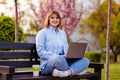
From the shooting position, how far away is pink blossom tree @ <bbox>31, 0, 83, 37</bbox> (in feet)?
80.9

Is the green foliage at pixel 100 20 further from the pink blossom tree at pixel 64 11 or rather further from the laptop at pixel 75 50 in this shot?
the laptop at pixel 75 50

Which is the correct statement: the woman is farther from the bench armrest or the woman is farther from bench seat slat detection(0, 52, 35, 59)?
the bench armrest

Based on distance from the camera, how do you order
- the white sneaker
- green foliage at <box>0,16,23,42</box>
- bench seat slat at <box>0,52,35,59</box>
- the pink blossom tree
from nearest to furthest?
the white sneaker → bench seat slat at <box>0,52,35,59</box> → green foliage at <box>0,16,23,42</box> → the pink blossom tree

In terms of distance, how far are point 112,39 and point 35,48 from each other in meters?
19.3

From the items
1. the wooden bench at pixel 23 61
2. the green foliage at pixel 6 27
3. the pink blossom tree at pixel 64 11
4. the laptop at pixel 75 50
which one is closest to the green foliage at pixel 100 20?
the pink blossom tree at pixel 64 11

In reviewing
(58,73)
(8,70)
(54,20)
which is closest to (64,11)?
(54,20)

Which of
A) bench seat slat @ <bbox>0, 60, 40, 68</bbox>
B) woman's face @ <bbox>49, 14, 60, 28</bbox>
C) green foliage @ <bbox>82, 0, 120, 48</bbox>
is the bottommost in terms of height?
bench seat slat @ <bbox>0, 60, 40, 68</bbox>

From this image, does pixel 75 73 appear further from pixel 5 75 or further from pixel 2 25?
pixel 2 25

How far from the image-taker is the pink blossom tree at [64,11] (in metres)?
24.7

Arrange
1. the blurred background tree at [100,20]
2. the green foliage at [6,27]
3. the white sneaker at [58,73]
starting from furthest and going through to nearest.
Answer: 1. the blurred background tree at [100,20]
2. the green foliage at [6,27]
3. the white sneaker at [58,73]

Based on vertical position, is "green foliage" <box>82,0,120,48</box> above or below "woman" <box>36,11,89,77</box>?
above

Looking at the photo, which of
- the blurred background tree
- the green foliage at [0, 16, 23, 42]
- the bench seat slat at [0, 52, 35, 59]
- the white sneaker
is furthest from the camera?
the blurred background tree

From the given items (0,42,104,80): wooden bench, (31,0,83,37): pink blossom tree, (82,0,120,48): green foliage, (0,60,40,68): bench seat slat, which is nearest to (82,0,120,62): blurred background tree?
(82,0,120,48): green foliage

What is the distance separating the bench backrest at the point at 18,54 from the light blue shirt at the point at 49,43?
0.85 feet
